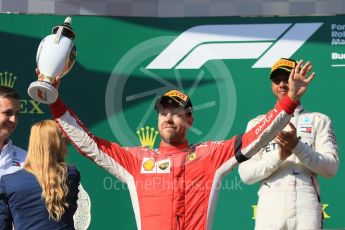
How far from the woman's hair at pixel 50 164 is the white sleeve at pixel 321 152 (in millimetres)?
1140

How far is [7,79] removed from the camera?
17.7 ft

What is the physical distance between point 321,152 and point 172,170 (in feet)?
3.00

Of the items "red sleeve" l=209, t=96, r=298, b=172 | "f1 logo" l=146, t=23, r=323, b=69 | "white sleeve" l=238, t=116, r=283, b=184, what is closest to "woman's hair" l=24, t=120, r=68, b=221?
"red sleeve" l=209, t=96, r=298, b=172

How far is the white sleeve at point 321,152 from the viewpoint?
375 cm

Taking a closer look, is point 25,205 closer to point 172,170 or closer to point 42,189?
point 42,189

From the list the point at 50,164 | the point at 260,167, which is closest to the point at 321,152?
the point at 260,167

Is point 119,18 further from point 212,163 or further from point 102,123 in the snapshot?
point 212,163

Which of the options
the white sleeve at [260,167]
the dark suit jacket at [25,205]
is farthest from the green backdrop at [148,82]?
the dark suit jacket at [25,205]

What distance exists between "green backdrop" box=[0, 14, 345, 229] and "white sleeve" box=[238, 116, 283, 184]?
1348 millimetres

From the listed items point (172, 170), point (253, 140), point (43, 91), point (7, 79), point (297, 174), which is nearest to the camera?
point (43, 91)

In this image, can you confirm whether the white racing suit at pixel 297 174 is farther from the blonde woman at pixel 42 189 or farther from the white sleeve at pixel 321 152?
the blonde woman at pixel 42 189

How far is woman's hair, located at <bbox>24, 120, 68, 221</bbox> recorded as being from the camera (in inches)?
128

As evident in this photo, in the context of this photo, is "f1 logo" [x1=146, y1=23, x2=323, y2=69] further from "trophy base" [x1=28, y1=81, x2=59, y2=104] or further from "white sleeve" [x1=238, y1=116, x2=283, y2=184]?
"trophy base" [x1=28, y1=81, x2=59, y2=104]

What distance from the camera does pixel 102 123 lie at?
5430 mm
